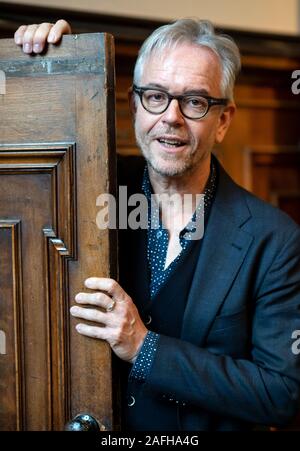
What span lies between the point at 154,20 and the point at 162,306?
1489mm

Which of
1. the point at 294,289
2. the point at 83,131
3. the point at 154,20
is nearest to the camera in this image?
the point at 83,131

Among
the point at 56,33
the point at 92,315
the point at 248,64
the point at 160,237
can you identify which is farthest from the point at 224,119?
the point at 248,64

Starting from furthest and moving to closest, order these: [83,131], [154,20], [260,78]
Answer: [260,78], [154,20], [83,131]

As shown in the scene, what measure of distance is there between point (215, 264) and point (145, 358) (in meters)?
0.29

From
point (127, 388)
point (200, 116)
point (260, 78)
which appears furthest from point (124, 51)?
point (127, 388)

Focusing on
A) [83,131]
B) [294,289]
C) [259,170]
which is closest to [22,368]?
[83,131]

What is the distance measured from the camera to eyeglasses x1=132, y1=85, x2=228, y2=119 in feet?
5.09

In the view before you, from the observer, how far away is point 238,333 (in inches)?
61.3

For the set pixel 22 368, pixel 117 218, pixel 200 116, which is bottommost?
pixel 22 368

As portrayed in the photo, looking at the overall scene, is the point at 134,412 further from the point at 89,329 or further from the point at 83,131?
the point at 83,131

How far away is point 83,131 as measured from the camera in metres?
1.41

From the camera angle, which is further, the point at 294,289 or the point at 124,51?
the point at 124,51

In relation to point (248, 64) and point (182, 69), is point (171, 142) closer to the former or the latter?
point (182, 69)

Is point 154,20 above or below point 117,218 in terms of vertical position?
above
